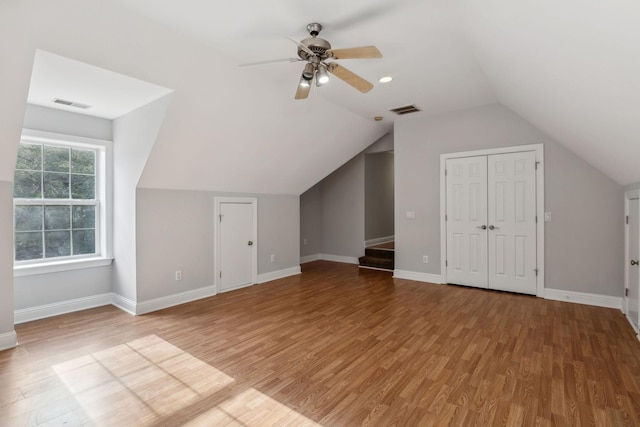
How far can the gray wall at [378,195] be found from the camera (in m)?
7.15

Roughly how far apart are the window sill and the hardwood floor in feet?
1.83

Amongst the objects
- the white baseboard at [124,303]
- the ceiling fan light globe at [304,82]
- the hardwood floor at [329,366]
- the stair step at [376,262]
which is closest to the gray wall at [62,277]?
the white baseboard at [124,303]

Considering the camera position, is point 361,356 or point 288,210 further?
point 288,210

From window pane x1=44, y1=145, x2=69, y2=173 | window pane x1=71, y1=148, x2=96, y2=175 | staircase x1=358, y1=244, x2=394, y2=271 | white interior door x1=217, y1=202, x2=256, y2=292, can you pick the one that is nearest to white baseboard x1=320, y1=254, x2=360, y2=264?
staircase x1=358, y1=244, x2=394, y2=271

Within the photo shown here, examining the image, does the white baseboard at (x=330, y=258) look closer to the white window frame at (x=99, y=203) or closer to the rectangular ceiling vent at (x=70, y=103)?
the white window frame at (x=99, y=203)

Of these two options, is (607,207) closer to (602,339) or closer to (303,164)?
(602,339)

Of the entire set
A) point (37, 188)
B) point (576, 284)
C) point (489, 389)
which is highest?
point (37, 188)

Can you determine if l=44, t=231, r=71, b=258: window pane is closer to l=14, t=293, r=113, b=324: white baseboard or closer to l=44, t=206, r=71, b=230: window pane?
l=44, t=206, r=71, b=230: window pane

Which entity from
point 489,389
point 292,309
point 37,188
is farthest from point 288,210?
point 489,389

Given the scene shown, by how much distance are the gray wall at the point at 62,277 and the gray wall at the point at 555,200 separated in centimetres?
464

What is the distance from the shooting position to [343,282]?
532 centimetres

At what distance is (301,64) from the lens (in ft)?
10.7

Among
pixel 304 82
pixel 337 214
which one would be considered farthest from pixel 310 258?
pixel 304 82

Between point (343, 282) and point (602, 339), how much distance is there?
3.28 meters
